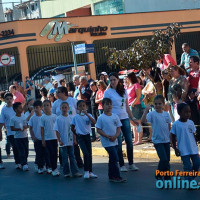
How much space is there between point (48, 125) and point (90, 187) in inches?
85.5

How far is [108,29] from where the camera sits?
3400 cm

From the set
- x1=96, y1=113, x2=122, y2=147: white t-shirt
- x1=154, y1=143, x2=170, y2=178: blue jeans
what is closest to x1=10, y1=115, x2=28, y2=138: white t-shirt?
x1=96, y1=113, x2=122, y2=147: white t-shirt

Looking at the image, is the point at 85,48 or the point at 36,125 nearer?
the point at 36,125

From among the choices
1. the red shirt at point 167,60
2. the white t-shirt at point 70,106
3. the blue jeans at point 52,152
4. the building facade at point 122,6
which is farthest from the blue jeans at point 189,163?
the building facade at point 122,6

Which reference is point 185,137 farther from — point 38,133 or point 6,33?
point 6,33

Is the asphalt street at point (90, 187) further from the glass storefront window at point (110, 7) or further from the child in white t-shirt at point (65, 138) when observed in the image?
the glass storefront window at point (110, 7)

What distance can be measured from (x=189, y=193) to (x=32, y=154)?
7.57m

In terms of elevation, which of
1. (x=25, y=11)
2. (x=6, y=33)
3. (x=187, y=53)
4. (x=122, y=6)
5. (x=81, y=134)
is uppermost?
(x=25, y=11)

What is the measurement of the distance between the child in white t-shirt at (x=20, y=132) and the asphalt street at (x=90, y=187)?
1.31 ft

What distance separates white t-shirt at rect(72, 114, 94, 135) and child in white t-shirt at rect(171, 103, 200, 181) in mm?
2403

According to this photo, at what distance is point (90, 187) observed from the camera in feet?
30.7

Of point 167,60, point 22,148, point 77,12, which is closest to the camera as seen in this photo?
point 22,148

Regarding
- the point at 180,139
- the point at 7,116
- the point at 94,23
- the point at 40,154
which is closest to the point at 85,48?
the point at 7,116

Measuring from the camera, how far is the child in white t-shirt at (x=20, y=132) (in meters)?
12.1
